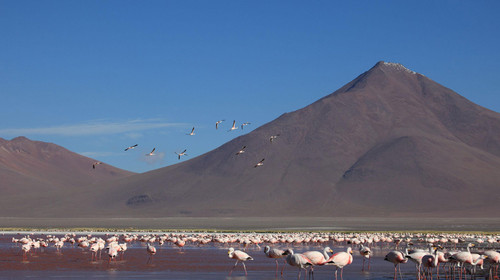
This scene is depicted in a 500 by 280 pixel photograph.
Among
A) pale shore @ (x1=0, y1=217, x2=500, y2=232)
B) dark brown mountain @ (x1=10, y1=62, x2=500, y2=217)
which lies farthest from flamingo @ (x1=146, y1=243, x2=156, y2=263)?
dark brown mountain @ (x1=10, y1=62, x2=500, y2=217)

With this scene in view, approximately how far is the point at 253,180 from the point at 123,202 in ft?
107

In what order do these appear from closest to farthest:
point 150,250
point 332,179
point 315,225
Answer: point 150,250
point 315,225
point 332,179

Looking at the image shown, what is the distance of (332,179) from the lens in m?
167

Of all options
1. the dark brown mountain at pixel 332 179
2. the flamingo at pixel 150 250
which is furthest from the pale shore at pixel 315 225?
the flamingo at pixel 150 250

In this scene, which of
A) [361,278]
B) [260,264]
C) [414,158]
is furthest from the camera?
[414,158]

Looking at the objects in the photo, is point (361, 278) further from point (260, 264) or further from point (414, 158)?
point (414, 158)

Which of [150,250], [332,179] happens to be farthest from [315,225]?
[150,250]

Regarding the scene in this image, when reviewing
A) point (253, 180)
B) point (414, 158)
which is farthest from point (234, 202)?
point (414, 158)

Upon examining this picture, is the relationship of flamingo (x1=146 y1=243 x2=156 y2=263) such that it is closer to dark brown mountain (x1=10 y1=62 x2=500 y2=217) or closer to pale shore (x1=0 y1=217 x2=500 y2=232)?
pale shore (x1=0 y1=217 x2=500 y2=232)

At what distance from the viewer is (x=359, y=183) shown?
532 ft

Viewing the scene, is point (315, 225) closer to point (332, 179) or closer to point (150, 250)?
point (332, 179)

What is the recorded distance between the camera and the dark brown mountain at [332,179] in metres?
151

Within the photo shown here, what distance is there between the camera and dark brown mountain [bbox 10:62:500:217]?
151 metres

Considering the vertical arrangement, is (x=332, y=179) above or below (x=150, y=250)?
above
